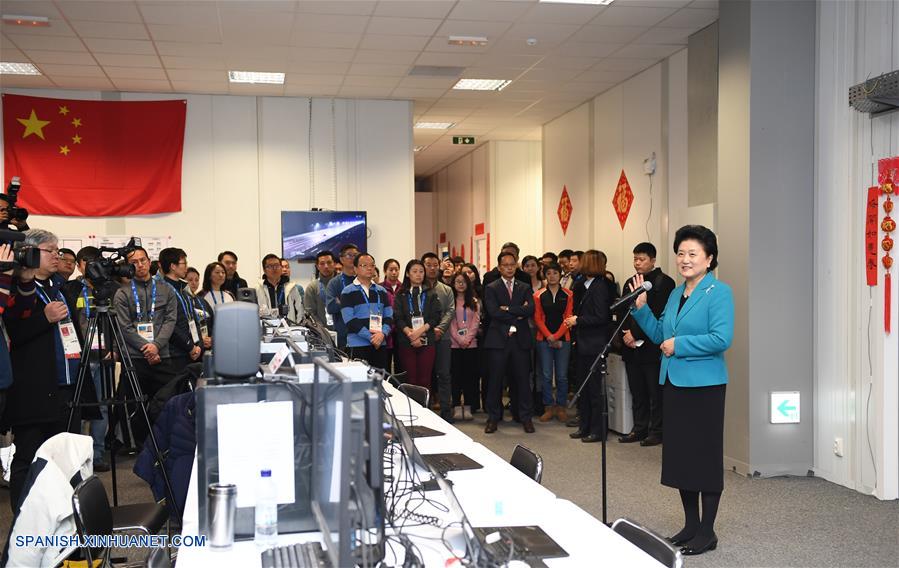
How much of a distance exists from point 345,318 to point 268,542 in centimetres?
472

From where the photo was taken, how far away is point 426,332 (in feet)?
24.3

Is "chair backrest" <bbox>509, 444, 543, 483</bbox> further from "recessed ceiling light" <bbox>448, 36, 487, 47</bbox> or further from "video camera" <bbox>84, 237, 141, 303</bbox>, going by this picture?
"recessed ceiling light" <bbox>448, 36, 487, 47</bbox>

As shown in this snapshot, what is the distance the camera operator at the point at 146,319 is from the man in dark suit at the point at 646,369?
368 cm

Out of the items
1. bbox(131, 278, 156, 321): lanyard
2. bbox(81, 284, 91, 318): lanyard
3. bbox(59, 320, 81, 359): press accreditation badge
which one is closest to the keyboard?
bbox(59, 320, 81, 359): press accreditation badge

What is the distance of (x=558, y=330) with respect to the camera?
771cm

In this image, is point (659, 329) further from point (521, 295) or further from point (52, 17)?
point (52, 17)

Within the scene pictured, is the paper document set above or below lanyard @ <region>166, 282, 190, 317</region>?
below

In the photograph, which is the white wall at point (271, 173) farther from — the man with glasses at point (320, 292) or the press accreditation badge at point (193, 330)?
the press accreditation badge at point (193, 330)

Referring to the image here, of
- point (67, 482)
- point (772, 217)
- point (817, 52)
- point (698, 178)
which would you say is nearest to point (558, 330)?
point (698, 178)

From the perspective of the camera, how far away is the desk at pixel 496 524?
208 cm

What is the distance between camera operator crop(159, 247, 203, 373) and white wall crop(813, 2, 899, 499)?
187 inches

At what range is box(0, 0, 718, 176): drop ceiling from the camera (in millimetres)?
6238

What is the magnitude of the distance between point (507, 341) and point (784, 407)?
2546 mm

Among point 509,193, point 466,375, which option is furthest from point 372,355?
point 509,193
